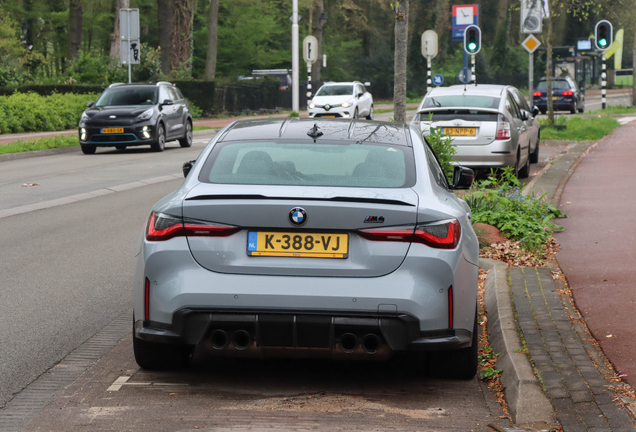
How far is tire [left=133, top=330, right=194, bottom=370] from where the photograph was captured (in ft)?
16.8

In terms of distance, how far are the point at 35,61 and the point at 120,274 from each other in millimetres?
44929

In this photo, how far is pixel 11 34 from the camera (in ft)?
155

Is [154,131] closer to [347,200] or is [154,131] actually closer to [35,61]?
[347,200]

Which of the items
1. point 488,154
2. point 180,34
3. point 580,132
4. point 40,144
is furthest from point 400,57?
point 180,34

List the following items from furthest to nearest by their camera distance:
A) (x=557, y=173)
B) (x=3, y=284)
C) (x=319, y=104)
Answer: (x=319, y=104) < (x=557, y=173) < (x=3, y=284)

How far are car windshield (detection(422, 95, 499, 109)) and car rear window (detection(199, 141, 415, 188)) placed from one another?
10.3 metres

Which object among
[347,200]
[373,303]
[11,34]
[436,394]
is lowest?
[436,394]

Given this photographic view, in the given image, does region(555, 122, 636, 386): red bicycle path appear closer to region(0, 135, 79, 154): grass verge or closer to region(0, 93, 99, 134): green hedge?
region(0, 135, 79, 154): grass verge

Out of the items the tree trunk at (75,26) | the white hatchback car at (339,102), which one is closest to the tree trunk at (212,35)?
the tree trunk at (75,26)

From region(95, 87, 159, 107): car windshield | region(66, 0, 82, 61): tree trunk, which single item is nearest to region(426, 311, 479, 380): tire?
region(95, 87, 159, 107): car windshield

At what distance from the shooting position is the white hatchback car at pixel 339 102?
121ft

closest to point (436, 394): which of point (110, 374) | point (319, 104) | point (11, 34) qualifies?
point (110, 374)

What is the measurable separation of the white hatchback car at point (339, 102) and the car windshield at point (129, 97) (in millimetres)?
12023

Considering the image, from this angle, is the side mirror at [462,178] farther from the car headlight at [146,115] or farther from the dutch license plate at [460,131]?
the car headlight at [146,115]
